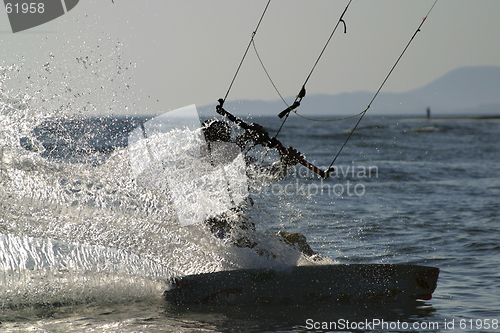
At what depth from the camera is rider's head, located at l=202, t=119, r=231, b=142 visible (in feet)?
19.1

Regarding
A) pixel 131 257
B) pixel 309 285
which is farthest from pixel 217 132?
pixel 309 285

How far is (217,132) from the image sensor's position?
19.1 ft

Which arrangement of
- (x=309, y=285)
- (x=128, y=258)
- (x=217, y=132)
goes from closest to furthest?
(x=309, y=285) < (x=128, y=258) < (x=217, y=132)

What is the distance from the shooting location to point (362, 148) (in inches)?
950

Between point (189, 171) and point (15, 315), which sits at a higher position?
point (189, 171)

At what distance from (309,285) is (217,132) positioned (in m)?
2.12

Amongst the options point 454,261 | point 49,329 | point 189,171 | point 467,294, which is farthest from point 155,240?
point 454,261

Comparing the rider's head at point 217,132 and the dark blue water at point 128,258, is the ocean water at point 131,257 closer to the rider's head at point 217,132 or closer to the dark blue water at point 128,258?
the dark blue water at point 128,258

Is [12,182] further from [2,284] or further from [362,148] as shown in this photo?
[362,148]

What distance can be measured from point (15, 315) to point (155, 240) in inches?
65.3

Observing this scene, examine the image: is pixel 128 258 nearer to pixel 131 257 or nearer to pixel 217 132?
pixel 131 257

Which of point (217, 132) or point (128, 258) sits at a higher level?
point (217, 132)

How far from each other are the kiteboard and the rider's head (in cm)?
161

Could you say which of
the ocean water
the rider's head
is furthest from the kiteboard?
the rider's head
